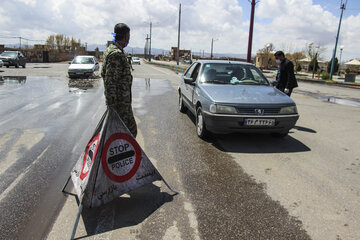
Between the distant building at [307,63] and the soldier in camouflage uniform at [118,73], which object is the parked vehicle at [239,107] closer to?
the soldier in camouflage uniform at [118,73]

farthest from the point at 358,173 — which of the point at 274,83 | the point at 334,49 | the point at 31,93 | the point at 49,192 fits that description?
the point at 334,49

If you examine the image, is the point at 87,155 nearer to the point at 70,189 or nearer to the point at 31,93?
the point at 70,189

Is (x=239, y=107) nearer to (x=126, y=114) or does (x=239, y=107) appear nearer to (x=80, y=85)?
(x=126, y=114)

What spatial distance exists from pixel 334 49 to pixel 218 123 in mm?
30003

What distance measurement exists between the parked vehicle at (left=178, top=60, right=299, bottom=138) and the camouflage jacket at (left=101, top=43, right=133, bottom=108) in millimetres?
1870

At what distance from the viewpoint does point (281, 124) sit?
4938 millimetres

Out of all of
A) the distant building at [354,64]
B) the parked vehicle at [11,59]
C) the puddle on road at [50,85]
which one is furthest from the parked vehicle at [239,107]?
the distant building at [354,64]

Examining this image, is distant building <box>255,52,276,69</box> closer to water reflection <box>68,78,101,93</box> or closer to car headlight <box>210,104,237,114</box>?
water reflection <box>68,78,101,93</box>

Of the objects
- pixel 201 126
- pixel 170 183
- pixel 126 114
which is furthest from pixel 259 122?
pixel 126 114

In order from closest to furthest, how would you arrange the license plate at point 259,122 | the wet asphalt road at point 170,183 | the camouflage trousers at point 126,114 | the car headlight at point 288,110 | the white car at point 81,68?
the wet asphalt road at point 170,183 < the camouflage trousers at point 126,114 < the license plate at point 259,122 < the car headlight at point 288,110 < the white car at point 81,68

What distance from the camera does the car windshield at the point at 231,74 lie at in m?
6.04

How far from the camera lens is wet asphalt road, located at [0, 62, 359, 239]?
2600mm

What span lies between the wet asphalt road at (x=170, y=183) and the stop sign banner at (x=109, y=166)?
0.73 feet

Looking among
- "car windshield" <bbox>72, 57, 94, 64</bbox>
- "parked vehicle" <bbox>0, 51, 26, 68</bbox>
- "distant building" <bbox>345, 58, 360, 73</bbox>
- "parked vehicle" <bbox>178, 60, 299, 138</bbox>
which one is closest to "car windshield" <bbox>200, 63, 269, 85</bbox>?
"parked vehicle" <bbox>178, 60, 299, 138</bbox>
